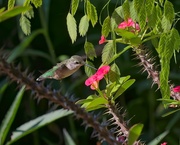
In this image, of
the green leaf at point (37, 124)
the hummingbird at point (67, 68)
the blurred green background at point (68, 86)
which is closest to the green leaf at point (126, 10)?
the hummingbird at point (67, 68)

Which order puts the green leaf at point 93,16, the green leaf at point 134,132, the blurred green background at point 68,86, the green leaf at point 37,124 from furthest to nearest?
the blurred green background at point 68,86 < the green leaf at point 37,124 < the green leaf at point 93,16 < the green leaf at point 134,132

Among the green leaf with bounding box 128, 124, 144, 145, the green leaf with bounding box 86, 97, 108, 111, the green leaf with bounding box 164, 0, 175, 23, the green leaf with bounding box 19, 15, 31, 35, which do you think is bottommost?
the green leaf with bounding box 128, 124, 144, 145

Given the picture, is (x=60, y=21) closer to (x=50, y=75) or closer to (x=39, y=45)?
(x=39, y=45)

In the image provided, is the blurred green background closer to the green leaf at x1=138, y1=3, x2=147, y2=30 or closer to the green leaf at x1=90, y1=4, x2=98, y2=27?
the green leaf at x1=90, y1=4, x2=98, y2=27

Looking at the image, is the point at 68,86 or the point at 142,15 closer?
the point at 142,15

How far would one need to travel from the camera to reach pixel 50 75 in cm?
158

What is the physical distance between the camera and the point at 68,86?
382 centimetres

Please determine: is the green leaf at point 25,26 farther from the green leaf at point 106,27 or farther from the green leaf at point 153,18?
the green leaf at point 153,18

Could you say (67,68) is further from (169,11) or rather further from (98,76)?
(169,11)

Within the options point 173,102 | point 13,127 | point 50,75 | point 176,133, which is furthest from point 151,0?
point 13,127

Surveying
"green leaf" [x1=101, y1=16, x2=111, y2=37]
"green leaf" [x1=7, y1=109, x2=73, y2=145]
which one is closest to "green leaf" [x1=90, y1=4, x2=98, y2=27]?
"green leaf" [x1=101, y1=16, x2=111, y2=37]

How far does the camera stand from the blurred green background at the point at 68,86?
3619mm

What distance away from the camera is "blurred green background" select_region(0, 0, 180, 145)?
362cm

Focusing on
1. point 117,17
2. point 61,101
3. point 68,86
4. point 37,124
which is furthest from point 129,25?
point 68,86
